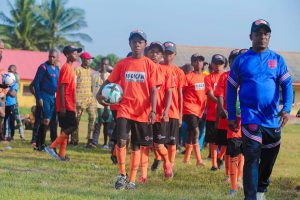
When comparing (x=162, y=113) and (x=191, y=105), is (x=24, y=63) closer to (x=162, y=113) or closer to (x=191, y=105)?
(x=191, y=105)

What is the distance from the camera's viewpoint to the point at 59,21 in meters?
60.6

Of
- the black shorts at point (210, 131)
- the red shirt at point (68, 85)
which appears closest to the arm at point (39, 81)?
the red shirt at point (68, 85)

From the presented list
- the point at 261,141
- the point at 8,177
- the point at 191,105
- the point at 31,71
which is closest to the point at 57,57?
the point at 191,105

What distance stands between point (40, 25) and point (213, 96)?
50590 mm

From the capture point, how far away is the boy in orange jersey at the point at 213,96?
11.0 m

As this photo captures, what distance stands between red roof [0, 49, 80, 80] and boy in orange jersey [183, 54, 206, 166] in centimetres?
4298

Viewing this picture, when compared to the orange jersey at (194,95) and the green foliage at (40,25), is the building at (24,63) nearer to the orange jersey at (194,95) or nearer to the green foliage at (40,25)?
the green foliage at (40,25)

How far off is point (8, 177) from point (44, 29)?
52.6 meters

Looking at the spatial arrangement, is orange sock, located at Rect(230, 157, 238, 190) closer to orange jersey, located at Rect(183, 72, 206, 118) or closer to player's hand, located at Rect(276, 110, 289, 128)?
player's hand, located at Rect(276, 110, 289, 128)

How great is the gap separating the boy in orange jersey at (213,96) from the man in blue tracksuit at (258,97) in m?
3.91

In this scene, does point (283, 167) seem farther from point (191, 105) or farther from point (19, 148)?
point (19, 148)

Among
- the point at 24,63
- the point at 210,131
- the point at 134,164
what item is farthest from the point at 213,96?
the point at 24,63

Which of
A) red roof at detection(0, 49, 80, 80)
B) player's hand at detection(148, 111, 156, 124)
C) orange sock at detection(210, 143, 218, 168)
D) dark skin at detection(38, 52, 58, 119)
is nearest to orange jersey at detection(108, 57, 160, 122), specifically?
player's hand at detection(148, 111, 156, 124)

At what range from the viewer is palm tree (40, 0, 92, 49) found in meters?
59.7
